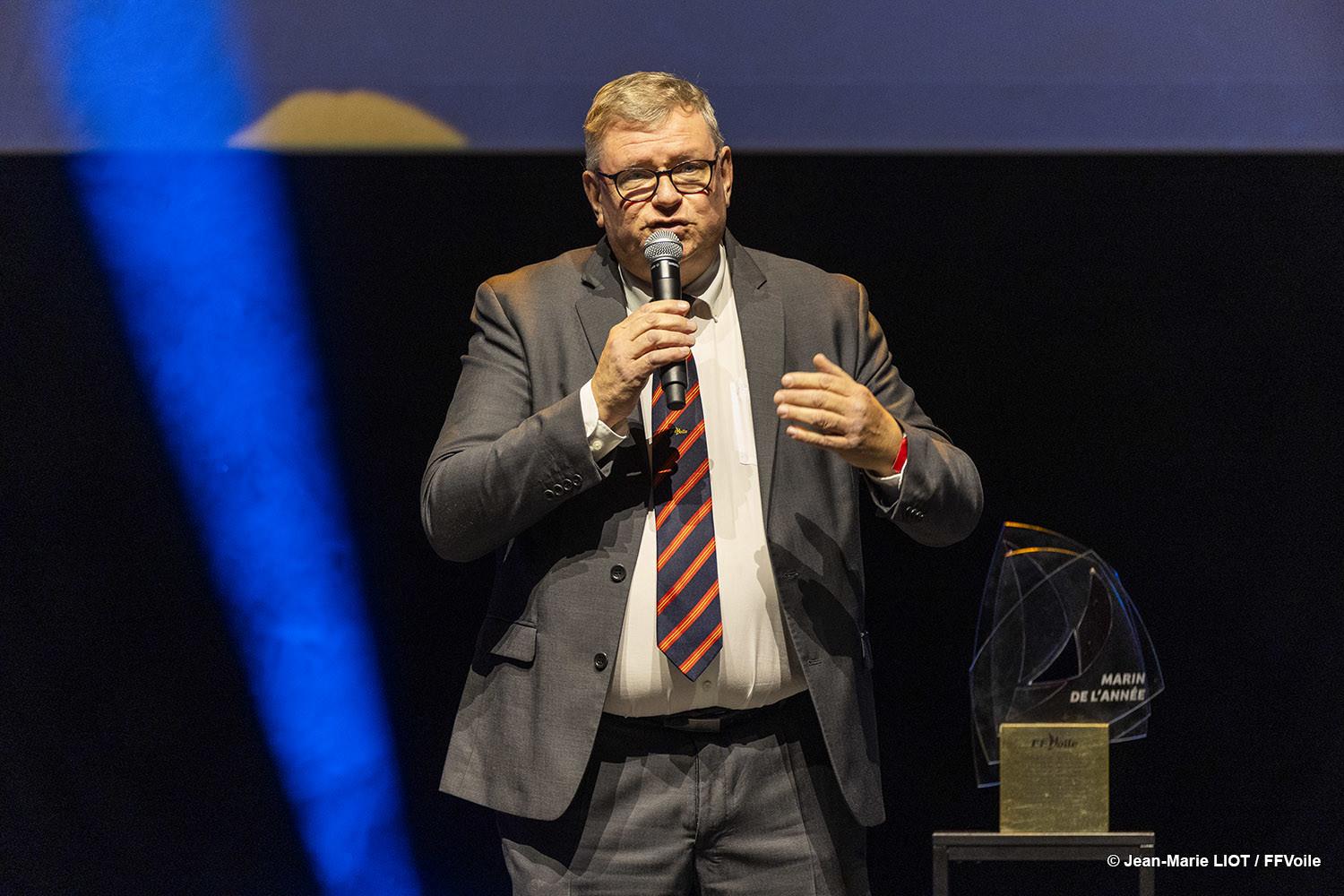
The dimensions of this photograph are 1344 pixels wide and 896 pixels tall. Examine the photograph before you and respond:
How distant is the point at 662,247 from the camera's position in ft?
6.07

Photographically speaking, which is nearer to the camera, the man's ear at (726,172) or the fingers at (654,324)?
the fingers at (654,324)

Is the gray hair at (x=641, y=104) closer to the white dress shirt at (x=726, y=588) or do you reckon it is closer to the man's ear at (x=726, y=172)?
the man's ear at (x=726, y=172)

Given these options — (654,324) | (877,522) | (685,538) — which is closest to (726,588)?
(685,538)

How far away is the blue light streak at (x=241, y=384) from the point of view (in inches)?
107

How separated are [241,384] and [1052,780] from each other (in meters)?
1.80

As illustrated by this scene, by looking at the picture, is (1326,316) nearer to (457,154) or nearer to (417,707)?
(457,154)

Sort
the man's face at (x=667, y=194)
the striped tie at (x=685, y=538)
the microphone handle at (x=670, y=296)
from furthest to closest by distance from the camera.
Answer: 1. the man's face at (x=667, y=194)
2. the striped tie at (x=685, y=538)
3. the microphone handle at (x=670, y=296)

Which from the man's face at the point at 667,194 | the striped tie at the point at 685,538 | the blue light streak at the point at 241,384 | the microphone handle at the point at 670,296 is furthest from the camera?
the blue light streak at the point at 241,384

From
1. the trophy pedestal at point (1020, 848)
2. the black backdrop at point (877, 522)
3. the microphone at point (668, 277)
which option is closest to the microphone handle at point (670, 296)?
the microphone at point (668, 277)

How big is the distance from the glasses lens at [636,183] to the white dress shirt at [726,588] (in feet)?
0.74

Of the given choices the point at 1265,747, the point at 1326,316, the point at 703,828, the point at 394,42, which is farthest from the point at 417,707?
the point at 1326,316

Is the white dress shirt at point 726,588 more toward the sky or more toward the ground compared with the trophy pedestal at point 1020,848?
more toward the sky

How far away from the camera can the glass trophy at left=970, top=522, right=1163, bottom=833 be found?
1.97 m

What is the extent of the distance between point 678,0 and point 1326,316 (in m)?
1.50
